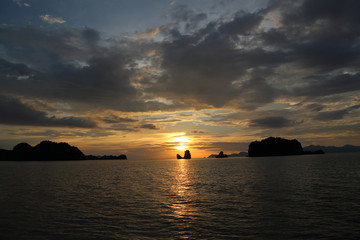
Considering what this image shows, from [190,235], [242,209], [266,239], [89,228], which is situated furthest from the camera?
[242,209]

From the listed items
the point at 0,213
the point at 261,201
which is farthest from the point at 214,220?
the point at 0,213

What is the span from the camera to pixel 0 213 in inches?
991

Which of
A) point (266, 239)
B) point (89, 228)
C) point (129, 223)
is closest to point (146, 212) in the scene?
point (129, 223)

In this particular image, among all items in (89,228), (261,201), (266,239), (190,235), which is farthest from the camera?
(261,201)

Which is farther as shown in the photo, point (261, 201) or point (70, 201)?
point (70, 201)

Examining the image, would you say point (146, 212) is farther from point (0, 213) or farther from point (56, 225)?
point (0, 213)

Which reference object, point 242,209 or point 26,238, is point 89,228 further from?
point 242,209

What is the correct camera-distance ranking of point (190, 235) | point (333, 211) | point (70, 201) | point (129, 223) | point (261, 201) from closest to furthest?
point (190, 235) < point (129, 223) < point (333, 211) < point (261, 201) < point (70, 201)

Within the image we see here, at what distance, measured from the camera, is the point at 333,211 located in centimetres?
2406

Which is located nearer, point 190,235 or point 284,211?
point 190,235

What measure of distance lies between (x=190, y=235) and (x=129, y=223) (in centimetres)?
673

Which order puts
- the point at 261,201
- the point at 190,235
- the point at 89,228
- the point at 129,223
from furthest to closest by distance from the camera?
the point at 261,201, the point at 129,223, the point at 89,228, the point at 190,235

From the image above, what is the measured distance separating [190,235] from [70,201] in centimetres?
2202

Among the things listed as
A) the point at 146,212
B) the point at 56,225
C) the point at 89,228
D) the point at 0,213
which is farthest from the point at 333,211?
the point at 0,213
